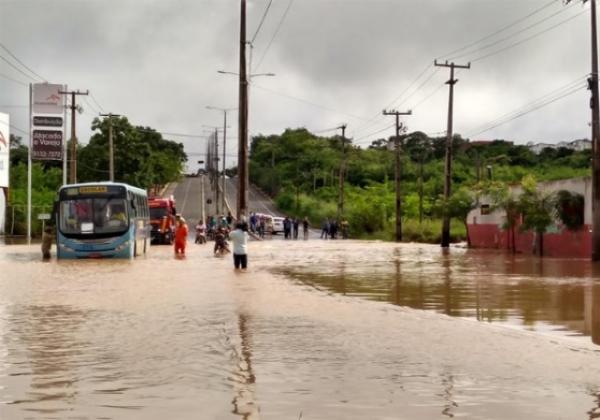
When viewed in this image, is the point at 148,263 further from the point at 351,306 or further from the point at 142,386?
the point at 142,386

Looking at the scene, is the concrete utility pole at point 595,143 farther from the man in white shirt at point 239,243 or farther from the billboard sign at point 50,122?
the billboard sign at point 50,122

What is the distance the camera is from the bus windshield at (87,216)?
31.4 meters

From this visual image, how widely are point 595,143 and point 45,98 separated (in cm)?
3371

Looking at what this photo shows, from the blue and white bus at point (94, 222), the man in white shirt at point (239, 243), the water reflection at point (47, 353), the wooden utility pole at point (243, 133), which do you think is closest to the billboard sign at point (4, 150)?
the wooden utility pole at point (243, 133)

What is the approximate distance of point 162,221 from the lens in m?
52.5

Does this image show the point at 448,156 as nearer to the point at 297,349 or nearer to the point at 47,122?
the point at 47,122

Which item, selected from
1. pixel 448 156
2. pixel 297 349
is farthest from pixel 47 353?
pixel 448 156

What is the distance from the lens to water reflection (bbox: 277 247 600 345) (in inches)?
572

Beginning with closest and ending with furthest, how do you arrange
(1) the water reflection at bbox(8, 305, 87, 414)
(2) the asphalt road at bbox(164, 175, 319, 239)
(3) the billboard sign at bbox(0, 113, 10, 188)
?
(1) the water reflection at bbox(8, 305, 87, 414)
(3) the billboard sign at bbox(0, 113, 10, 188)
(2) the asphalt road at bbox(164, 175, 319, 239)

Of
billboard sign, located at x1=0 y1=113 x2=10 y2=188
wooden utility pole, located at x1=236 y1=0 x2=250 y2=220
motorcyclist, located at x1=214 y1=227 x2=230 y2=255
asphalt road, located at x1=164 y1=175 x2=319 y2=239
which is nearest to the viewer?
motorcyclist, located at x1=214 y1=227 x2=230 y2=255

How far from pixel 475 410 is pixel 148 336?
18.7ft

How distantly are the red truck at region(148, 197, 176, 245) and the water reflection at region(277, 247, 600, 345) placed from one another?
21849 millimetres

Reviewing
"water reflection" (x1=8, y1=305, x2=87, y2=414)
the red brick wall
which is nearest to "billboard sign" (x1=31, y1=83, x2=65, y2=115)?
the red brick wall

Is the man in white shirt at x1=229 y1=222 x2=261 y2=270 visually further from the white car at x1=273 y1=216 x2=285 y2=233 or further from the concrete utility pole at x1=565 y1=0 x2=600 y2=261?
the white car at x1=273 y1=216 x2=285 y2=233
